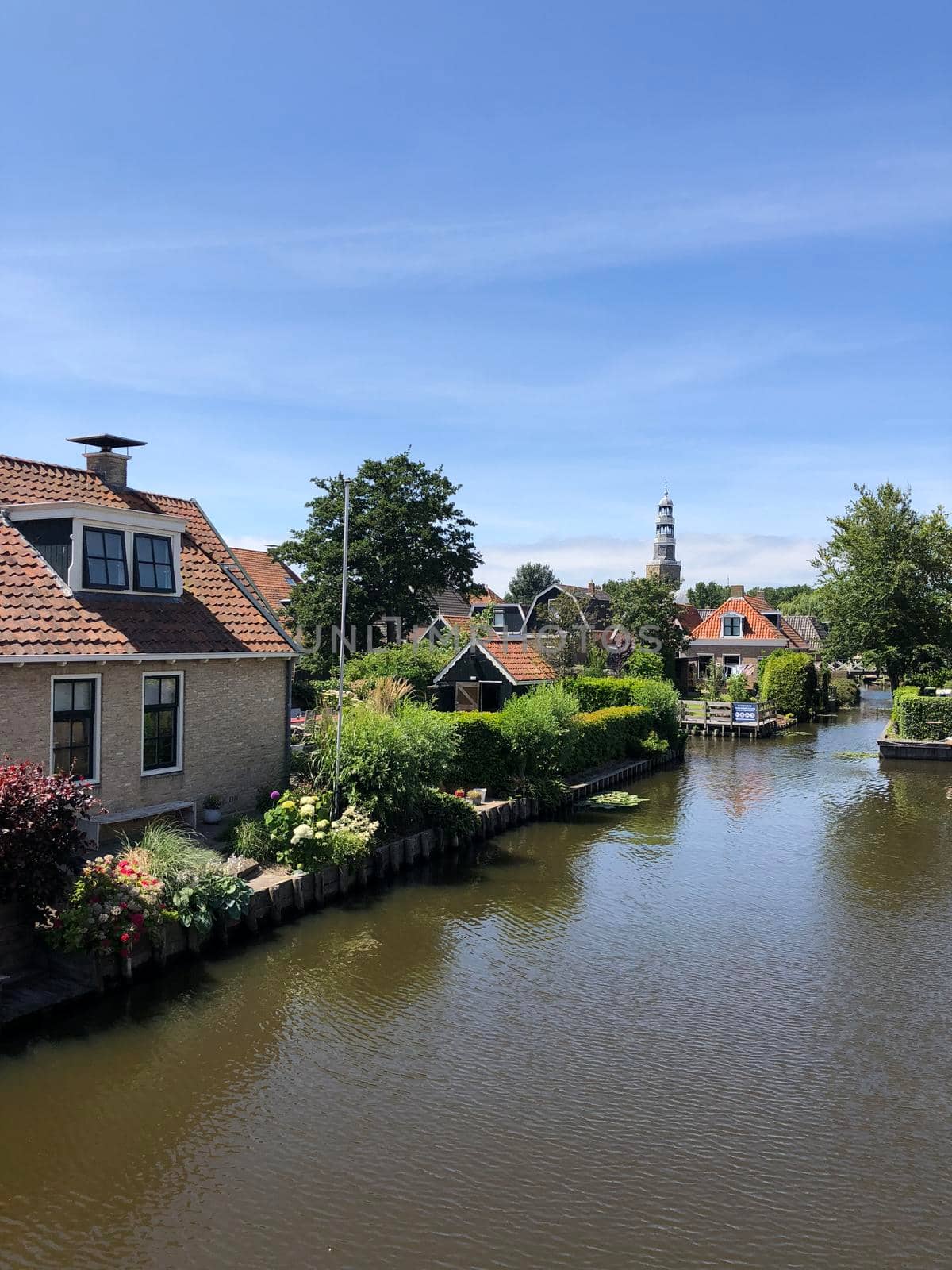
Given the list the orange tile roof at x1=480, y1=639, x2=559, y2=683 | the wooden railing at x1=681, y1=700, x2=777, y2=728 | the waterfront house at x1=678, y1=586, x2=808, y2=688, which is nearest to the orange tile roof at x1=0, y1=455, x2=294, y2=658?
the orange tile roof at x1=480, y1=639, x2=559, y2=683

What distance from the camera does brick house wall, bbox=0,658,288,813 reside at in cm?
1347

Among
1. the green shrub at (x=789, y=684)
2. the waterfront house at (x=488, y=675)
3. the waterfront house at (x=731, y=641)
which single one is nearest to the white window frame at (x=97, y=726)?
the waterfront house at (x=488, y=675)

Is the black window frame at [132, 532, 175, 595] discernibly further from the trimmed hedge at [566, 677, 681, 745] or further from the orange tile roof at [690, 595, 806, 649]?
the orange tile roof at [690, 595, 806, 649]

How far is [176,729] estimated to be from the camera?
16.0 metres

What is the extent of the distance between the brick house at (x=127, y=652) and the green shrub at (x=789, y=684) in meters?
34.5

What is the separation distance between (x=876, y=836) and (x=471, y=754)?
Result: 931 cm

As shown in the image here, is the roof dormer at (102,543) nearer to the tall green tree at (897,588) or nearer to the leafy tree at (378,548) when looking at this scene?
the leafy tree at (378,548)

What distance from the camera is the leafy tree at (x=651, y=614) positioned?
4853cm

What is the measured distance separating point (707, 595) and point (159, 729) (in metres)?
119

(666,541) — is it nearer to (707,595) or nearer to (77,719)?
(707,595)

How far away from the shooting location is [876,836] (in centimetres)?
2189

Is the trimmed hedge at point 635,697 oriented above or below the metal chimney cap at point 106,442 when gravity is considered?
below

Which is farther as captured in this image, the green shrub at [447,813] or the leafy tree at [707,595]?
the leafy tree at [707,595]

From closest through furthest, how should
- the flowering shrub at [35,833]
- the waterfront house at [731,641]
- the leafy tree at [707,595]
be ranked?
the flowering shrub at [35,833], the waterfront house at [731,641], the leafy tree at [707,595]
